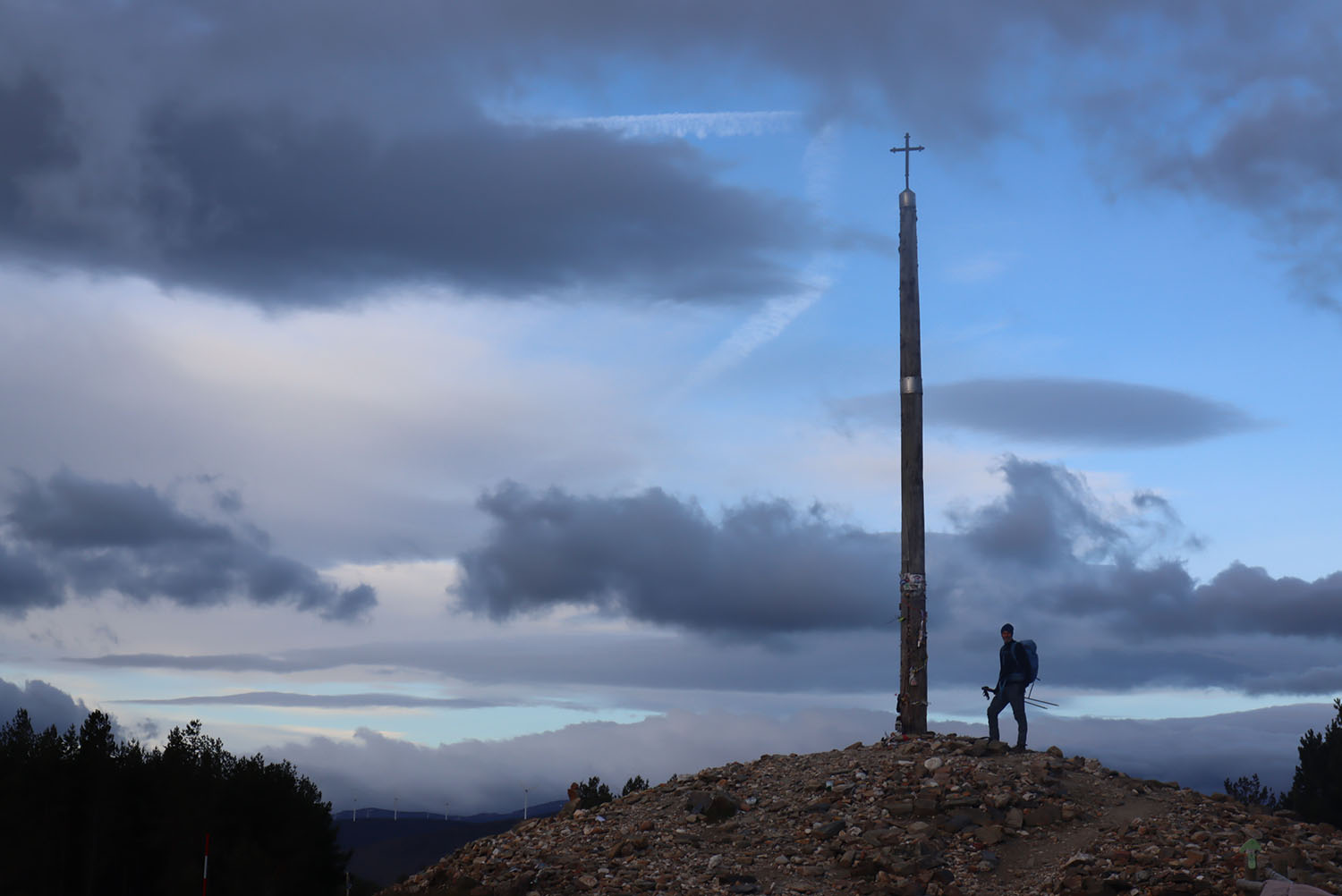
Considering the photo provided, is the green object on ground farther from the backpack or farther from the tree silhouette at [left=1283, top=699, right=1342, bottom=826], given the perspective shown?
the tree silhouette at [left=1283, top=699, right=1342, bottom=826]

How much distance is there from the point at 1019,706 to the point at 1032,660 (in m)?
1.13

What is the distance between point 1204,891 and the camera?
20891 mm

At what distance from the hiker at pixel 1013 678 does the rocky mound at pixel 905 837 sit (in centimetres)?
91

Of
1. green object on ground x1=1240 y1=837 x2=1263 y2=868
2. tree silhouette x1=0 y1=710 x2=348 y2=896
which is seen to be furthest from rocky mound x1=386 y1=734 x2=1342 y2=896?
tree silhouette x1=0 y1=710 x2=348 y2=896

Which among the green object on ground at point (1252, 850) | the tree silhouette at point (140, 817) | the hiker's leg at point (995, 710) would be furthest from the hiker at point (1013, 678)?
the tree silhouette at point (140, 817)

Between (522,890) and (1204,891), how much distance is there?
1180cm

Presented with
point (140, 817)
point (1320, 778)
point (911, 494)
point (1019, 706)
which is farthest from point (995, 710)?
point (140, 817)

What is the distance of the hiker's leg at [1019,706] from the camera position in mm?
27828

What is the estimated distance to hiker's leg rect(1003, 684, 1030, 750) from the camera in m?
27.8

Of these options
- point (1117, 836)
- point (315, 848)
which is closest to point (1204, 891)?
point (1117, 836)

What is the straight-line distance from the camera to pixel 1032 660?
27.7 metres

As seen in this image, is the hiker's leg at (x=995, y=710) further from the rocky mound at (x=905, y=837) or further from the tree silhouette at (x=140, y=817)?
the tree silhouette at (x=140, y=817)

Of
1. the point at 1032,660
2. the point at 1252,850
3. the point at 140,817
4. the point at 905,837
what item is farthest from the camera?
the point at 140,817

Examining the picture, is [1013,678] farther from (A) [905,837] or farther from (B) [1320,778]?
A: (B) [1320,778]
